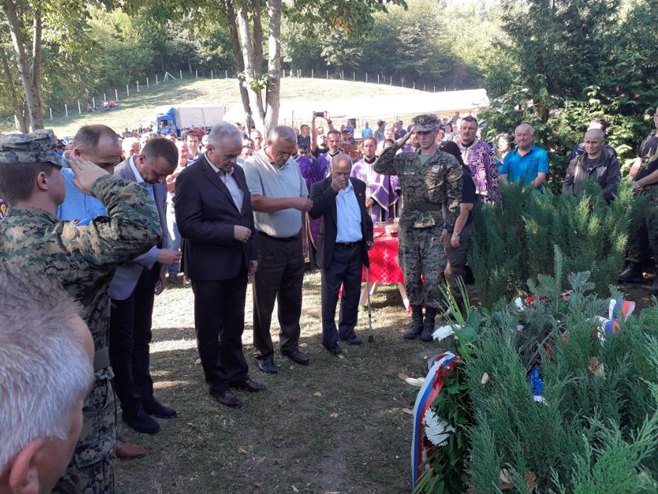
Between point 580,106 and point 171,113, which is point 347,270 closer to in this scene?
point 580,106

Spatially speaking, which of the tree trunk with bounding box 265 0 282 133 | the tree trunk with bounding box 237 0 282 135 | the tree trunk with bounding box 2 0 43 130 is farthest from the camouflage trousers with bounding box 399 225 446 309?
the tree trunk with bounding box 2 0 43 130

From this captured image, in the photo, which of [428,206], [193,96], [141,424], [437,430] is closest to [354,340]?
[428,206]

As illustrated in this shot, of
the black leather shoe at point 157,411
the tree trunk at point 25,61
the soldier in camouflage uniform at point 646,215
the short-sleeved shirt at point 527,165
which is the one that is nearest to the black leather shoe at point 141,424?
the black leather shoe at point 157,411

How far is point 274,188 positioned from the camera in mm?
4840

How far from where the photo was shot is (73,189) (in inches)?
127

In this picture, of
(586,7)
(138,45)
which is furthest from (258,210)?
(138,45)

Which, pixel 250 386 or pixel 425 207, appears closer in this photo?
pixel 250 386

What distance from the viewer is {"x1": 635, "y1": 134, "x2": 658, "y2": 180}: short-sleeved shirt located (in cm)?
632

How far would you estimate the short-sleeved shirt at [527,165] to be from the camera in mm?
6922

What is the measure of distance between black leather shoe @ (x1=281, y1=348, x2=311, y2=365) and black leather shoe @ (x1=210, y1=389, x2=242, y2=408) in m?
0.93

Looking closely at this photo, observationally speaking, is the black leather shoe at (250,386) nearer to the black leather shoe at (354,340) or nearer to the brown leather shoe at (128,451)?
the brown leather shoe at (128,451)

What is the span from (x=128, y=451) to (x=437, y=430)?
2.21 metres

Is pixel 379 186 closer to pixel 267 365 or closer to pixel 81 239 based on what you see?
pixel 267 365

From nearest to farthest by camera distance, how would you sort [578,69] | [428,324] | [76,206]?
[76,206] → [428,324] → [578,69]
